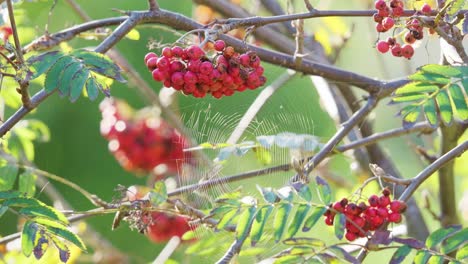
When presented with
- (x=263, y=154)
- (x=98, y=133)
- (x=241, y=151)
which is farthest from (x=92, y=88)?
(x=98, y=133)

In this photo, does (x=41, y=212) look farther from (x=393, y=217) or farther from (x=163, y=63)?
(x=393, y=217)

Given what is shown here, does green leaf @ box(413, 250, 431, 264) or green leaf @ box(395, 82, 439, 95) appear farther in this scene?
green leaf @ box(395, 82, 439, 95)

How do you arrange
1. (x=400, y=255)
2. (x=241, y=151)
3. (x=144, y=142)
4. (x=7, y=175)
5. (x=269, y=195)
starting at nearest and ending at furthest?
(x=400, y=255) < (x=269, y=195) < (x=241, y=151) < (x=7, y=175) < (x=144, y=142)

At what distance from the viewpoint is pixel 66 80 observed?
1284 mm

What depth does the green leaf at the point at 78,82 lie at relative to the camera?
1262 mm

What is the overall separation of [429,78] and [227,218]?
1.20 feet

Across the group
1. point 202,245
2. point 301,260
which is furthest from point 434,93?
point 202,245

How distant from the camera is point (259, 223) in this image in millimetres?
1316

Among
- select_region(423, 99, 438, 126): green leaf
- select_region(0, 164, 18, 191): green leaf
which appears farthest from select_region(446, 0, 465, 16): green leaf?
select_region(0, 164, 18, 191): green leaf

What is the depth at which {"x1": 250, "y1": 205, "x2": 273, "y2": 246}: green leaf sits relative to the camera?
1309 mm

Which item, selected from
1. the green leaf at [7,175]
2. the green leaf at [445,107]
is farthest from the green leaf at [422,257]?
the green leaf at [7,175]

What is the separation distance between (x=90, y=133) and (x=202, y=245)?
2.37 metres

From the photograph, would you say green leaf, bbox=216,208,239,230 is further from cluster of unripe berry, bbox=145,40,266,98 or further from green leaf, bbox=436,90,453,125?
green leaf, bbox=436,90,453,125

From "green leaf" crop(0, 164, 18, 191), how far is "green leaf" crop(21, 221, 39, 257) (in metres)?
0.46
